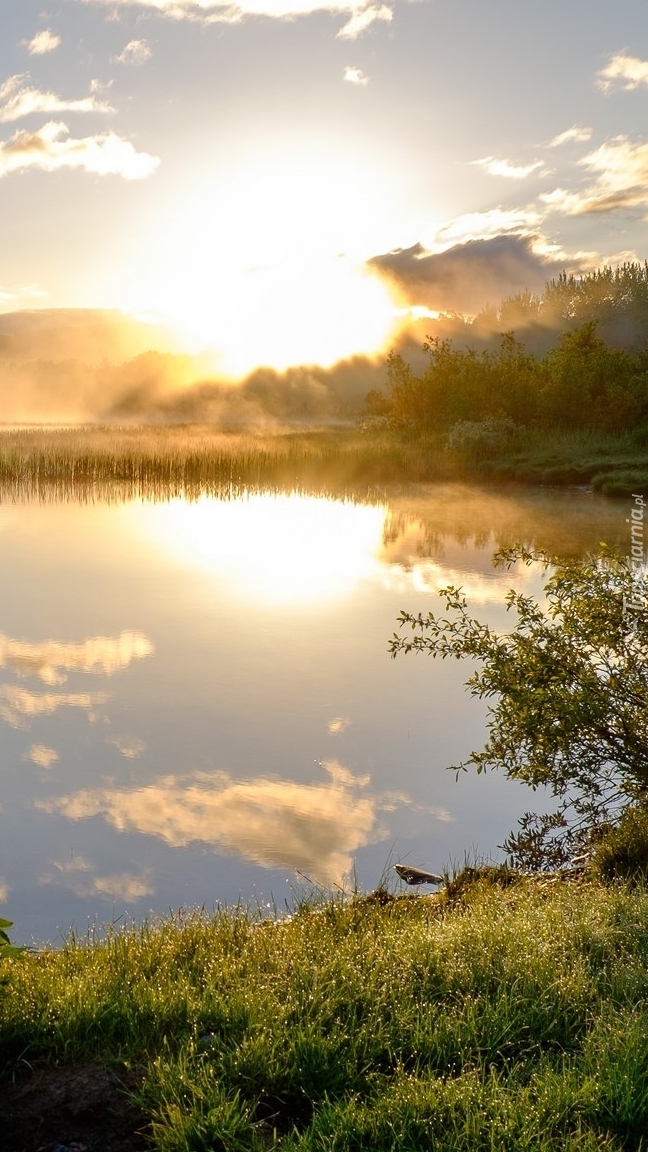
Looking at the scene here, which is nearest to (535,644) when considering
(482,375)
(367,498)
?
(367,498)

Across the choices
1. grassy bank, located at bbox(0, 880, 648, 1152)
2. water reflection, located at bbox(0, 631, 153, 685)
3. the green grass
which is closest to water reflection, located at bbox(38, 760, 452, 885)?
grassy bank, located at bbox(0, 880, 648, 1152)

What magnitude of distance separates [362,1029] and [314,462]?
3648 cm

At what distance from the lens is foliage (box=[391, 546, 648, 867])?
731cm

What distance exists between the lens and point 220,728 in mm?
10430

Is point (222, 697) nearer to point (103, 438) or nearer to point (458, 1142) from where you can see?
point (458, 1142)

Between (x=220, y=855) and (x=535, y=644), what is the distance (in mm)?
2861

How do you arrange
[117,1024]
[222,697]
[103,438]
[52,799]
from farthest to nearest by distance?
[103,438] < [222,697] < [52,799] < [117,1024]

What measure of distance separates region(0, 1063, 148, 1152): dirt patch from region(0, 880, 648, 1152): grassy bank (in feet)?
0.13

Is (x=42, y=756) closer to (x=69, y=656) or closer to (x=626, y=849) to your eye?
(x=69, y=656)

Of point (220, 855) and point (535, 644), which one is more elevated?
point (535, 644)

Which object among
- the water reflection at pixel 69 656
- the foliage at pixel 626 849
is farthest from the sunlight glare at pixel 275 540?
the foliage at pixel 626 849

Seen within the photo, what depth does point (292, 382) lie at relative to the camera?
164 m

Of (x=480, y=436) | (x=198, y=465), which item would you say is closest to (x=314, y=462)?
Answer: (x=198, y=465)

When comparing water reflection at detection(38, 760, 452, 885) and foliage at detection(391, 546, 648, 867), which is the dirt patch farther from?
foliage at detection(391, 546, 648, 867)
